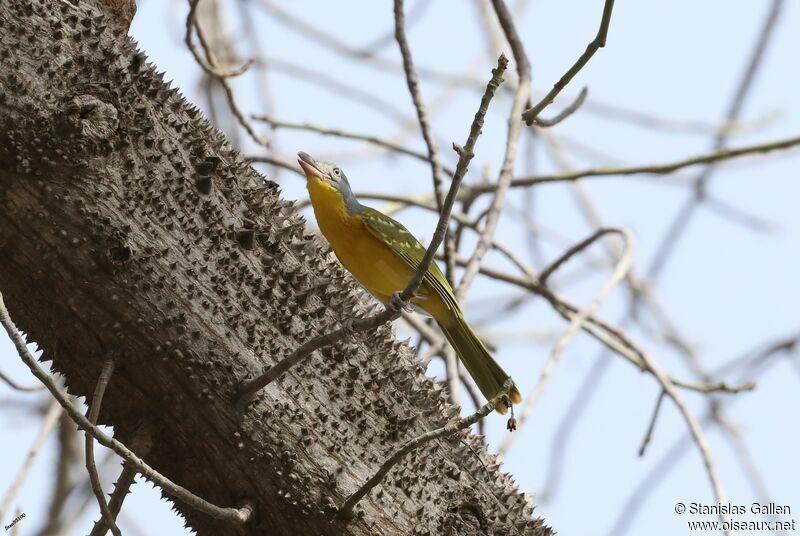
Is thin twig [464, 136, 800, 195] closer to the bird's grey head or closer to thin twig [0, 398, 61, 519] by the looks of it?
the bird's grey head

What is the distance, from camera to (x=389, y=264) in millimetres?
3805

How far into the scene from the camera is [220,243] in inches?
90.7

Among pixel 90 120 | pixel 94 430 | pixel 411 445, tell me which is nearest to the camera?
pixel 94 430

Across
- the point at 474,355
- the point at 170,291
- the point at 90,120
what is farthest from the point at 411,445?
the point at 474,355

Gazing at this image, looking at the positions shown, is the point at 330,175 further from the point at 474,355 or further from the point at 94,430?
the point at 94,430

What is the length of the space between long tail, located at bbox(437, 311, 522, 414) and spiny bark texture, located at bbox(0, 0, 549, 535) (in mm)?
1149

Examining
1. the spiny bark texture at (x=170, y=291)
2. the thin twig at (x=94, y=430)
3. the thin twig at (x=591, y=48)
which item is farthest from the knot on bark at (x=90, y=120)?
the thin twig at (x=591, y=48)

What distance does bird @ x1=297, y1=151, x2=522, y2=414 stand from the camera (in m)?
3.60

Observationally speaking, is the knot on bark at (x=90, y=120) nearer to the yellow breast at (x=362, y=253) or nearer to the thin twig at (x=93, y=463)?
the thin twig at (x=93, y=463)

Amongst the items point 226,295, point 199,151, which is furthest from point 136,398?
point 199,151

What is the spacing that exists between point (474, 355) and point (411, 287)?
1663 millimetres

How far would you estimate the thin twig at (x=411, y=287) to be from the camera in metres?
1.85

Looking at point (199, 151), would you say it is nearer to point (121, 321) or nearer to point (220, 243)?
point (220, 243)

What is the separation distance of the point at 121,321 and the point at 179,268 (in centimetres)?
19
